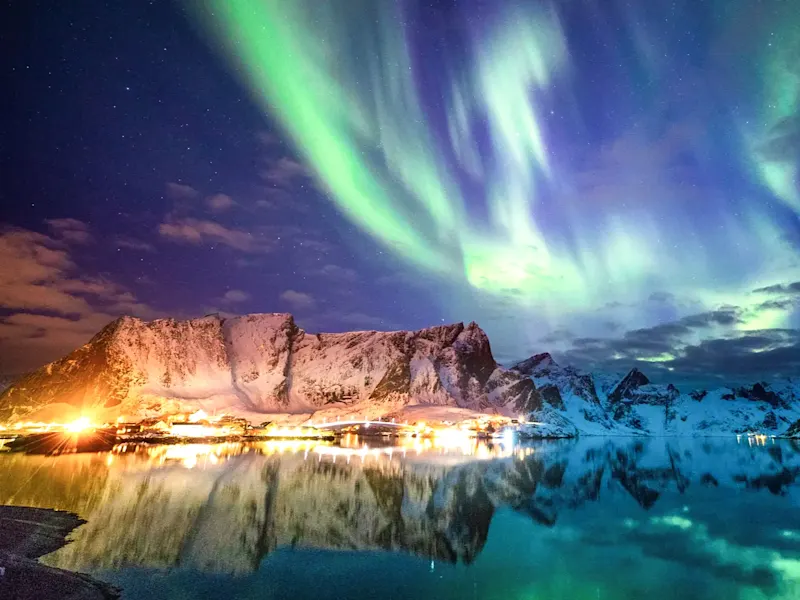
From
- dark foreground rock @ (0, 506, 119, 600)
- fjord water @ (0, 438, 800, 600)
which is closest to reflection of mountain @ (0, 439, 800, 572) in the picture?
fjord water @ (0, 438, 800, 600)

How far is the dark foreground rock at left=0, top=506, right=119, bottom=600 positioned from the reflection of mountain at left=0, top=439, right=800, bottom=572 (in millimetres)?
1368

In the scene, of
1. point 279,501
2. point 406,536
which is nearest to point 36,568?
point 406,536

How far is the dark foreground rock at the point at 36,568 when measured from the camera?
19.9 meters

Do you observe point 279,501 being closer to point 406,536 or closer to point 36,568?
point 406,536

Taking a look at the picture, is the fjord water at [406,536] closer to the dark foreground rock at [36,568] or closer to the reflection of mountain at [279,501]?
the reflection of mountain at [279,501]

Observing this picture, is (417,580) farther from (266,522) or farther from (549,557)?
(266,522)

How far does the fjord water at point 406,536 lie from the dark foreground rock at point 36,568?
1.07 meters

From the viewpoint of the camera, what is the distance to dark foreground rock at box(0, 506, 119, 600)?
784 inches

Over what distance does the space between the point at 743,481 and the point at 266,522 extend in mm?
83091

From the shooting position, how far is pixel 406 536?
34.5 meters

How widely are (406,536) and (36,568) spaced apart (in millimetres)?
21563

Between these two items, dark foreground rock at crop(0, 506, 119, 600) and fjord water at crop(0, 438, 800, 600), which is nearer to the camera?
dark foreground rock at crop(0, 506, 119, 600)

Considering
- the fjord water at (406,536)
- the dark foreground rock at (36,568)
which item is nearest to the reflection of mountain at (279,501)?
the fjord water at (406,536)

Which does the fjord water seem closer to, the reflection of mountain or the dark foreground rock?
the reflection of mountain
